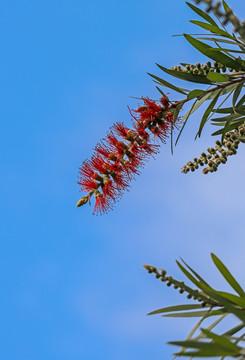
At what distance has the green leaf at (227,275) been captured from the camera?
218 centimetres

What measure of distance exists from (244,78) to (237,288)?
1.29 m

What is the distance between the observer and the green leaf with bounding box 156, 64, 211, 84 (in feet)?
9.90

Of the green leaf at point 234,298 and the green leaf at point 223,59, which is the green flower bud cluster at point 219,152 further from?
the green leaf at point 234,298

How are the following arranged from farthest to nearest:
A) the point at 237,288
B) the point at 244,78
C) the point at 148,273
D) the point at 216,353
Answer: the point at 244,78 → the point at 237,288 → the point at 148,273 → the point at 216,353

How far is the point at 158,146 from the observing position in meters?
3.19

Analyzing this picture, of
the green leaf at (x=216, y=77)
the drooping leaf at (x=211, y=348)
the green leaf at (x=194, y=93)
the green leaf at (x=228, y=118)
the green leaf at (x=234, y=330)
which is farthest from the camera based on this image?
the green leaf at (x=228, y=118)

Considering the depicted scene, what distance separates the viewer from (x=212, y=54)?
2975 millimetres

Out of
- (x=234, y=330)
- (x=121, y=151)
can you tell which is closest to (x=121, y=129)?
(x=121, y=151)

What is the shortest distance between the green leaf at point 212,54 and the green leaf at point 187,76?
121mm

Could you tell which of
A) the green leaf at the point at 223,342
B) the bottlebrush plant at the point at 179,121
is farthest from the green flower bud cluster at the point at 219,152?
the green leaf at the point at 223,342

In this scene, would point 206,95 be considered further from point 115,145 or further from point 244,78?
point 115,145

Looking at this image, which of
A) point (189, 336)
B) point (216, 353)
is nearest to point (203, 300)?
point (189, 336)

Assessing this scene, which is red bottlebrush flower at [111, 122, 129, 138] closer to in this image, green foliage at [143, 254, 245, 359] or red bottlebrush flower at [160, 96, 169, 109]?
red bottlebrush flower at [160, 96, 169, 109]

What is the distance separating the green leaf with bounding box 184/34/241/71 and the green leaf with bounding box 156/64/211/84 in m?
0.12
